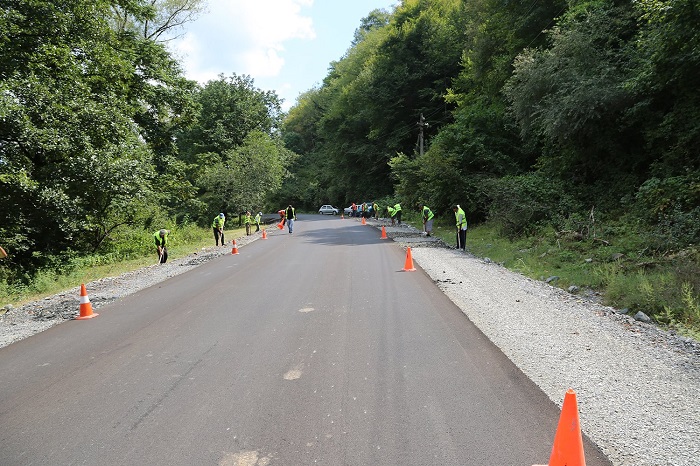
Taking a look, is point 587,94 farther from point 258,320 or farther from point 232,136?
point 232,136

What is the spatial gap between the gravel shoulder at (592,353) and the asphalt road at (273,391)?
32cm

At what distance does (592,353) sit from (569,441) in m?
2.71

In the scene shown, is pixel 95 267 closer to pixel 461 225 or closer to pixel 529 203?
pixel 461 225

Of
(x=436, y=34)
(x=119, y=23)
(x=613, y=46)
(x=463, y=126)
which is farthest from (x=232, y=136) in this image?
(x=613, y=46)

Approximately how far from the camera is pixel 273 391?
4.24 m

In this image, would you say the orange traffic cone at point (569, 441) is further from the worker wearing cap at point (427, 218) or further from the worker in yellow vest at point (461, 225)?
the worker wearing cap at point (427, 218)

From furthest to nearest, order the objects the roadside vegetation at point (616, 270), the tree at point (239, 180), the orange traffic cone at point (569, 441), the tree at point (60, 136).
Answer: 1. the tree at point (239, 180)
2. the tree at point (60, 136)
3. the roadside vegetation at point (616, 270)
4. the orange traffic cone at point (569, 441)

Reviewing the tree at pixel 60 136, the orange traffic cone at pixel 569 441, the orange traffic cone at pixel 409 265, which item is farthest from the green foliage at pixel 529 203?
→ the tree at pixel 60 136

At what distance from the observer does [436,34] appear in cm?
4266

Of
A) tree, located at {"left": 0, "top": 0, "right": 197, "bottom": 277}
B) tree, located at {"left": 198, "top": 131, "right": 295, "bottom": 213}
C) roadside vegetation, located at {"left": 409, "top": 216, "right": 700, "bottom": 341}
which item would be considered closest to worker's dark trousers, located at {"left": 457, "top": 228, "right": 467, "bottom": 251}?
roadside vegetation, located at {"left": 409, "top": 216, "right": 700, "bottom": 341}

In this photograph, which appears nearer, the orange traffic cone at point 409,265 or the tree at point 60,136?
the orange traffic cone at point 409,265

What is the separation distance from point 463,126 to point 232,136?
26662 millimetres

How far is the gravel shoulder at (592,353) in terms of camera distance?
3318 mm

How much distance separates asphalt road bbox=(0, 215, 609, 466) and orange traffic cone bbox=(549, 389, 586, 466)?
0.28 m
